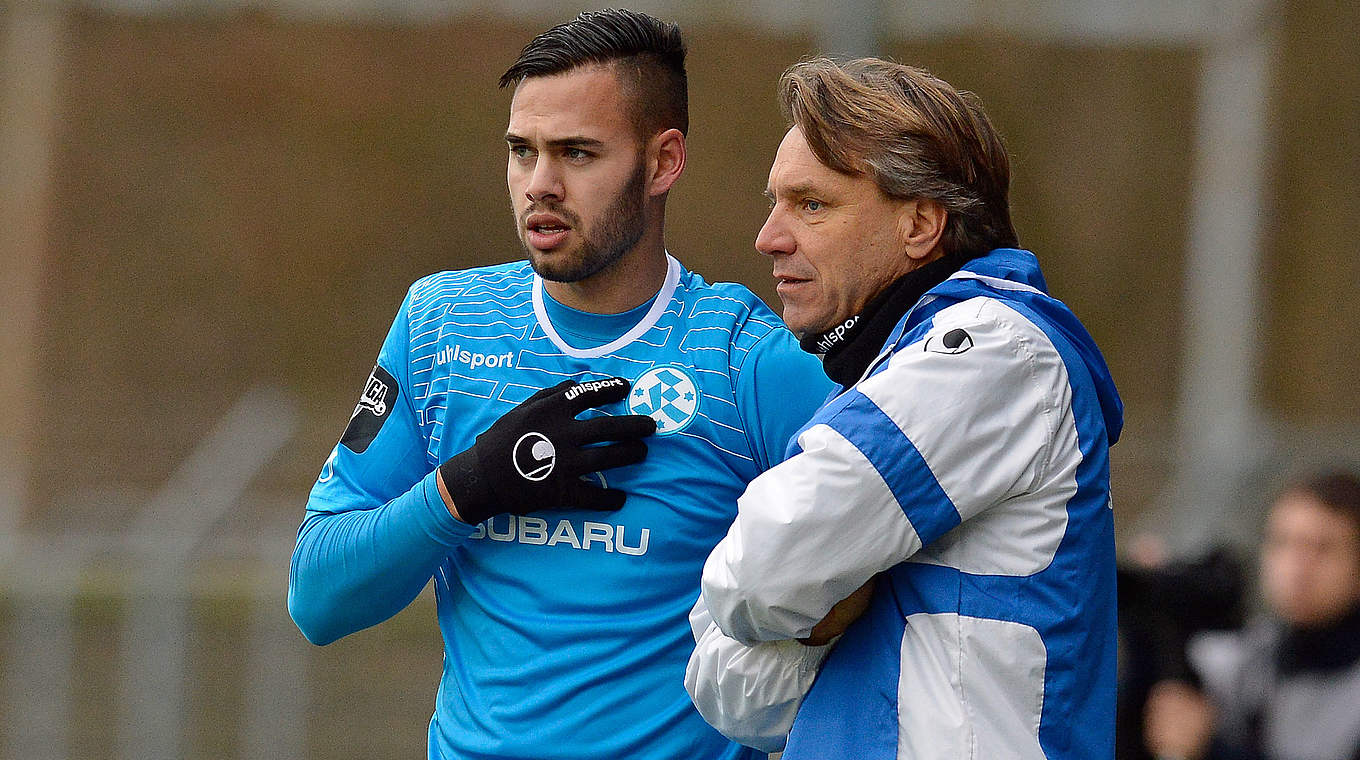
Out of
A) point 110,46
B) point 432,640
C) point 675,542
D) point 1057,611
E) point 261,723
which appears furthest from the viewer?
point 110,46

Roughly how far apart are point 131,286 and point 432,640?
3384 millimetres

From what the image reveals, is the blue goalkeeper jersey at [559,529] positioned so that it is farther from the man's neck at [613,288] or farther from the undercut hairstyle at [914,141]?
the undercut hairstyle at [914,141]

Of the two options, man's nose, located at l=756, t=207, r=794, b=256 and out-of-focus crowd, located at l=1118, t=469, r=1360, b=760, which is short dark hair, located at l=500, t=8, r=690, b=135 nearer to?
man's nose, located at l=756, t=207, r=794, b=256

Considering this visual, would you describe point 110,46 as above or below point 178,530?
above

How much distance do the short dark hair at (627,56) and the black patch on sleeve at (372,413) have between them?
503mm

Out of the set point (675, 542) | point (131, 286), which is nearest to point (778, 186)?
point (675, 542)

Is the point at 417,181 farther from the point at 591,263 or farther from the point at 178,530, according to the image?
the point at 591,263

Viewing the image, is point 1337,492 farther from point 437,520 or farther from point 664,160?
point 437,520

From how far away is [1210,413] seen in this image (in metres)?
8.09

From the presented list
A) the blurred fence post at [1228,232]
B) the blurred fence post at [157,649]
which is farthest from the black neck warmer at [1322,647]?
the blurred fence post at [1228,232]

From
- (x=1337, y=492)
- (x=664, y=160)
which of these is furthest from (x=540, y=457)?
(x=1337, y=492)

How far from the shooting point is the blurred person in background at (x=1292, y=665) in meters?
3.24

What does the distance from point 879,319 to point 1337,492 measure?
6.52 ft

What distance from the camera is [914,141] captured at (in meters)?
1.92
